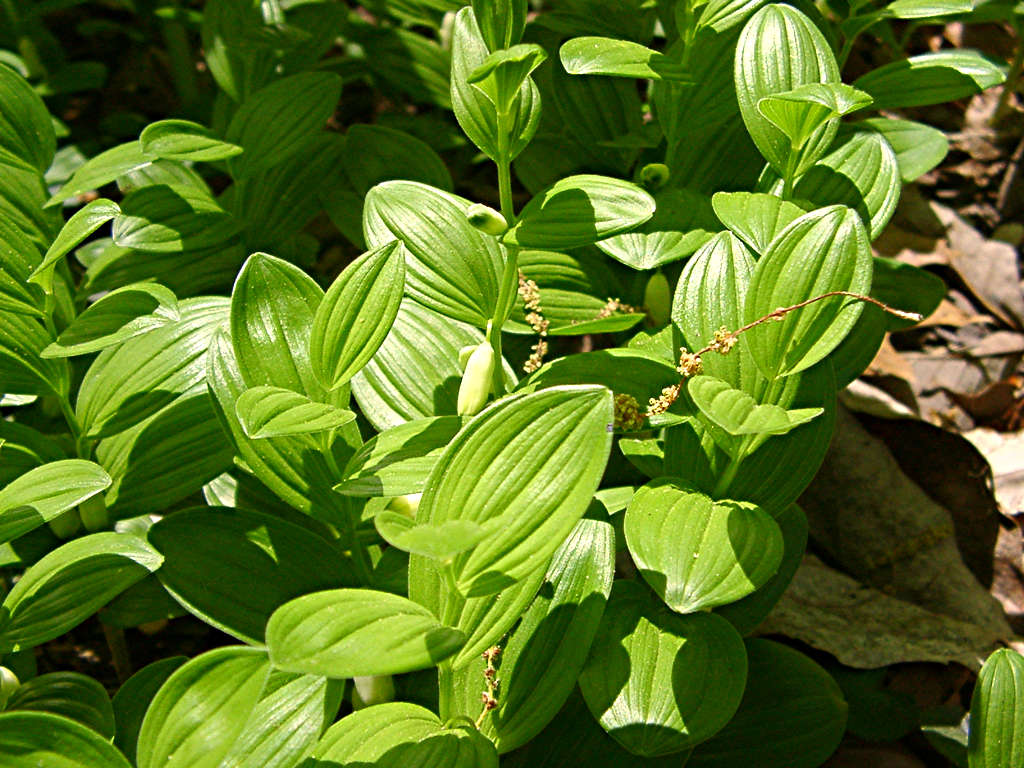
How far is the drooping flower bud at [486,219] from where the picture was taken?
139 centimetres

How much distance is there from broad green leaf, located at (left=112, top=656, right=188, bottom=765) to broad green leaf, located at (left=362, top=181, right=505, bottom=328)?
0.69 metres

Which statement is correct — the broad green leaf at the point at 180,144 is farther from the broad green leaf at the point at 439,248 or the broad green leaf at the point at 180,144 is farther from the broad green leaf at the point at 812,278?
the broad green leaf at the point at 812,278

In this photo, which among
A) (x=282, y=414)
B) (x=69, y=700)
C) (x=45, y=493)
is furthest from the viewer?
(x=69, y=700)

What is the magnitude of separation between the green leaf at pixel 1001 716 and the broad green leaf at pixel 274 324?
105cm

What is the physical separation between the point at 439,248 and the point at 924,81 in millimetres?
1034

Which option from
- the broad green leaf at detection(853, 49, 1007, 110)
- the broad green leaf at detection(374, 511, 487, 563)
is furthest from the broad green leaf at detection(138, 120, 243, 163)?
the broad green leaf at detection(853, 49, 1007, 110)

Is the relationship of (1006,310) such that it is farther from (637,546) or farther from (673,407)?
(637,546)

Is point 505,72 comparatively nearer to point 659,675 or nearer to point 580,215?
point 580,215

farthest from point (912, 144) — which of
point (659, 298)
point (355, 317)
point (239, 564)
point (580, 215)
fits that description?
point (239, 564)

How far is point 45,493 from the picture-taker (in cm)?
133

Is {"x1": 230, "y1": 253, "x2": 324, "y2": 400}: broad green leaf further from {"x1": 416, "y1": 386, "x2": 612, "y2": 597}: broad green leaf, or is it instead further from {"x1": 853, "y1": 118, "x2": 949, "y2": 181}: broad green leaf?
{"x1": 853, "y1": 118, "x2": 949, "y2": 181}: broad green leaf

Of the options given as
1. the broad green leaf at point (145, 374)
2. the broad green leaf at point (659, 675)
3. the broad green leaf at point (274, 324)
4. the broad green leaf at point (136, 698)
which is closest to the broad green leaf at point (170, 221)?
the broad green leaf at point (145, 374)

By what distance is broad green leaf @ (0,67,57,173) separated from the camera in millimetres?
1662

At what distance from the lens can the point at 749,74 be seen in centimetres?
159
